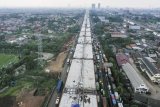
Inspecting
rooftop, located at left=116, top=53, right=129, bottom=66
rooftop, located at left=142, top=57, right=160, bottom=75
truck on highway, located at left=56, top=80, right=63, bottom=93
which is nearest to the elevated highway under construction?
truck on highway, located at left=56, top=80, right=63, bottom=93

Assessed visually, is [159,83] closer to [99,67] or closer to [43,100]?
[99,67]

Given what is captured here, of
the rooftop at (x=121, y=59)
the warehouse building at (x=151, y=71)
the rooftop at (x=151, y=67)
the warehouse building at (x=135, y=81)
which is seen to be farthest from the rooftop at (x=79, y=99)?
the rooftop at (x=121, y=59)

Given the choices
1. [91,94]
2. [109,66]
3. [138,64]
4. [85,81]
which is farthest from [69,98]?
[138,64]

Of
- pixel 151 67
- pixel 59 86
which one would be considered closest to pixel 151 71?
pixel 151 67

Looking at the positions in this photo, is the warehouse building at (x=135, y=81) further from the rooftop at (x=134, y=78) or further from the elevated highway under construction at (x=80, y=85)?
the elevated highway under construction at (x=80, y=85)

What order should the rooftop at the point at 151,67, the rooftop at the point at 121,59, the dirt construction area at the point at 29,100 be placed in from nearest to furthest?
the dirt construction area at the point at 29,100 < the rooftop at the point at 151,67 < the rooftop at the point at 121,59

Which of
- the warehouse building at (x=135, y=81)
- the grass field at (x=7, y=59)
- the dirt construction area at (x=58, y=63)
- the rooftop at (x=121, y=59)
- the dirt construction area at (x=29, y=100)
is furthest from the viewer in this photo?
the grass field at (x=7, y=59)

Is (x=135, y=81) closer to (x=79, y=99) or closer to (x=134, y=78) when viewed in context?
(x=134, y=78)
